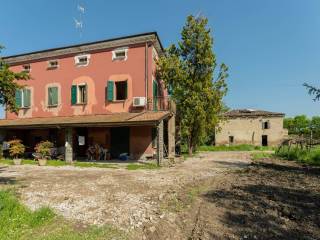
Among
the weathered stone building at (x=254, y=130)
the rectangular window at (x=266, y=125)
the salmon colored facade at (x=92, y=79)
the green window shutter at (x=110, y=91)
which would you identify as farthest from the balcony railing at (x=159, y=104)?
the rectangular window at (x=266, y=125)

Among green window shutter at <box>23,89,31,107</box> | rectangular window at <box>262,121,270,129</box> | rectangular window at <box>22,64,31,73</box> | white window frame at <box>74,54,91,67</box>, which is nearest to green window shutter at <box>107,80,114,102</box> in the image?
white window frame at <box>74,54,91,67</box>

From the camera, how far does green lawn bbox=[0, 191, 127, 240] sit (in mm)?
4871

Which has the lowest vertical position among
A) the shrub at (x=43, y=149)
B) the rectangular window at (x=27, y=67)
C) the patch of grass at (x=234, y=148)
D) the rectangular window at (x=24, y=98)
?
the patch of grass at (x=234, y=148)

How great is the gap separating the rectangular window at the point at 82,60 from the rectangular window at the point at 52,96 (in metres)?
2.51

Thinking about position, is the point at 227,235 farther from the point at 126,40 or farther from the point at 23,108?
the point at 23,108

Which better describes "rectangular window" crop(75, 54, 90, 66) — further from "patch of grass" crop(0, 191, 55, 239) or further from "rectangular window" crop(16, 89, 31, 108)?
"patch of grass" crop(0, 191, 55, 239)

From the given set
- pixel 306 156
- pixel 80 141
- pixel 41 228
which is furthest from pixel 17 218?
pixel 306 156

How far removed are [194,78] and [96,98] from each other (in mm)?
7764

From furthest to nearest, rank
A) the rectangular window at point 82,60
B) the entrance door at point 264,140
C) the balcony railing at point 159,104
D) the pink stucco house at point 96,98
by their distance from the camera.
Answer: the entrance door at point 264,140 < the rectangular window at point 82,60 < the balcony railing at point 159,104 < the pink stucco house at point 96,98

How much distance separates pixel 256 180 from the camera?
10.2m

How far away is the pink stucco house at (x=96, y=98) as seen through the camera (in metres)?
16.7

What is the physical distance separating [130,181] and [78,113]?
1026 cm

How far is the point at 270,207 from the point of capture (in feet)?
21.0

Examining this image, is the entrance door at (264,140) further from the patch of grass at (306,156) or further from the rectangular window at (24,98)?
the rectangular window at (24,98)
